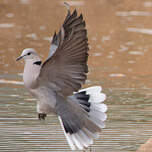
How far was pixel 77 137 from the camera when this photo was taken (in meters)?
4.82

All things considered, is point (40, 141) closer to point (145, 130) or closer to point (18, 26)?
point (145, 130)

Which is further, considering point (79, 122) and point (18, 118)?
point (18, 118)

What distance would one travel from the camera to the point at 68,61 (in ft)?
14.6

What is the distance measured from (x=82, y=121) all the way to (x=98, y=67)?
3.49 meters

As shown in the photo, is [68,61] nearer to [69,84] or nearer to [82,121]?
[69,84]

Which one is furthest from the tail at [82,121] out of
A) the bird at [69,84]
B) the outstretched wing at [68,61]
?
the outstretched wing at [68,61]

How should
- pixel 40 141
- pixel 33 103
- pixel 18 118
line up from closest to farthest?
pixel 40 141, pixel 18 118, pixel 33 103

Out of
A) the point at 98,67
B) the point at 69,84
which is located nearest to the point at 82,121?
the point at 69,84

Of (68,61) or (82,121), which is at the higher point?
(68,61)

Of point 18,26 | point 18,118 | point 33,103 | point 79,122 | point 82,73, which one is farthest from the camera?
point 18,26

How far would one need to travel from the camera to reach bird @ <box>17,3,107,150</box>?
438 cm

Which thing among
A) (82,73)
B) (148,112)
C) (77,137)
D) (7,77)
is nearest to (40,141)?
(77,137)

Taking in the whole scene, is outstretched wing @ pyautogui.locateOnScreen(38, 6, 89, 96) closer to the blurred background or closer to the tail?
the tail

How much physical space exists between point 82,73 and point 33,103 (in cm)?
209
